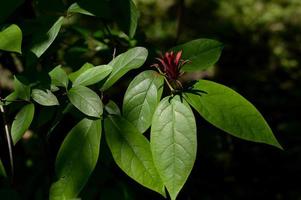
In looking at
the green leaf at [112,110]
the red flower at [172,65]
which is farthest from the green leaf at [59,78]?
the red flower at [172,65]

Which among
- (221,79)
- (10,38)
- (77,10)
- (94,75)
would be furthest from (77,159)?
(221,79)

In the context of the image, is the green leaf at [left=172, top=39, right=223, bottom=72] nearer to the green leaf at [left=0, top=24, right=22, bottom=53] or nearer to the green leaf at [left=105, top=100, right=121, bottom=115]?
the green leaf at [left=105, top=100, right=121, bottom=115]

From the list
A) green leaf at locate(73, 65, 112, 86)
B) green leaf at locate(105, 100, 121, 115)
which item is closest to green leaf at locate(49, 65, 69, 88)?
green leaf at locate(73, 65, 112, 86)

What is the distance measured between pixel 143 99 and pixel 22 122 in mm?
332

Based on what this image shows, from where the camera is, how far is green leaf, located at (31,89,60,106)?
42.0 inches

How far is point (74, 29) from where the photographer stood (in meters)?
1.77

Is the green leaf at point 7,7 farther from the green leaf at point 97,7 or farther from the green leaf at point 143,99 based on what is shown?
the green leaf at point 143,99

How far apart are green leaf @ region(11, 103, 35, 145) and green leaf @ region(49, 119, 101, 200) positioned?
13 centimetres

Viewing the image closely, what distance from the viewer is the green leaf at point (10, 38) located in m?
1.02

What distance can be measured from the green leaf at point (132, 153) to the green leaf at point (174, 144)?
0.06 metres

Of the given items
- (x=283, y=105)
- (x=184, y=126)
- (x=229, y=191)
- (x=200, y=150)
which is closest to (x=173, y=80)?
(x=184, y=126)

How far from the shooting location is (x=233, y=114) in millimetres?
943

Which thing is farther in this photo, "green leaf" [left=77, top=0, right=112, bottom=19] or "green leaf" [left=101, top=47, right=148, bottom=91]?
"green leaf" [left=77, top=0, right=112, bottom=19]

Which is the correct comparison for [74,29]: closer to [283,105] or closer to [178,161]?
[178,161]
